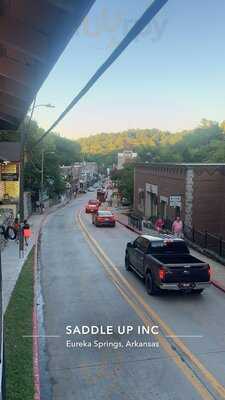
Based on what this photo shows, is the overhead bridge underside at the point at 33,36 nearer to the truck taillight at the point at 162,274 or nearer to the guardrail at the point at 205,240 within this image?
the truck taillight at the point at 162,274

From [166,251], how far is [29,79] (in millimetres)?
11428

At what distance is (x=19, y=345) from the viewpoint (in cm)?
1012

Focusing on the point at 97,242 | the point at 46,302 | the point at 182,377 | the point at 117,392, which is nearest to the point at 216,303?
the point at 46,302

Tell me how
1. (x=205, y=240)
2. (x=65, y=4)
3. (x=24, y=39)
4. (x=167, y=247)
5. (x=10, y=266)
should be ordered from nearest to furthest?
(x=65, y=4) < (x=24, y=39) < (x=167, y=247) < (x=10, y=266) < (x=205, y=240)

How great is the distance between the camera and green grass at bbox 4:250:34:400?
7.94 metres

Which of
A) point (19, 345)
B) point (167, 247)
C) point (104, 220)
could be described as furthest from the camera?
point (104, 220)

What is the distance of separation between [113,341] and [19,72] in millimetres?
6865

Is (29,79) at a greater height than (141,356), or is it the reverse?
(29,79)

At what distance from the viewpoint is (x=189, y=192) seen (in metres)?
33.4

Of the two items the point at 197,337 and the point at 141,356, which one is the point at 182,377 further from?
the point at 197,337

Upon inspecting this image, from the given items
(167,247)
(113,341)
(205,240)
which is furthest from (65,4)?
(205,240)

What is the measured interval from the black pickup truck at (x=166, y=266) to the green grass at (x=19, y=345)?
379 cm

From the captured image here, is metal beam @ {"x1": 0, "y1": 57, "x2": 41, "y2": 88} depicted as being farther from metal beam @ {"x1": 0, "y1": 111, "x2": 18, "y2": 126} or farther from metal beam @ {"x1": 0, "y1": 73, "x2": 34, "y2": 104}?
metal beam @ {"x1": 0, "y1": 111, "x2": 18, "y2": 126}

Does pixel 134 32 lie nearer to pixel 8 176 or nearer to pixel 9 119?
pixel 9 119
